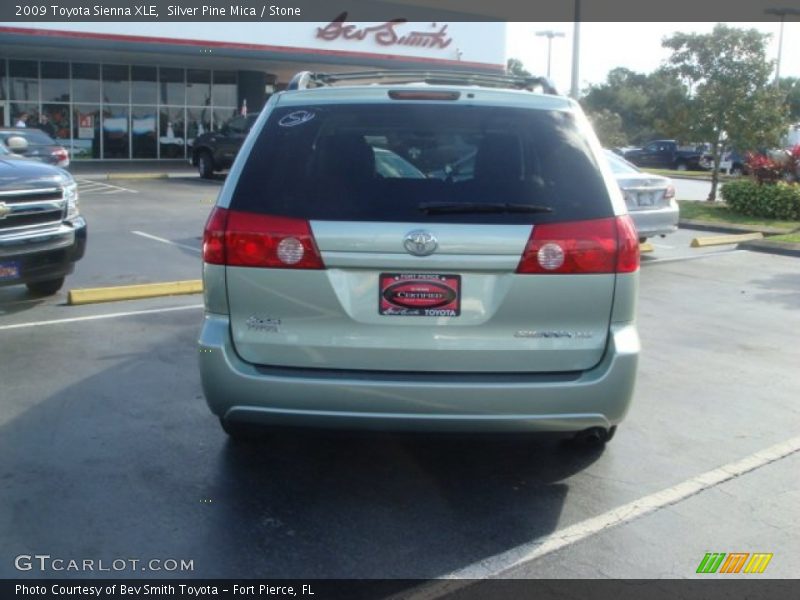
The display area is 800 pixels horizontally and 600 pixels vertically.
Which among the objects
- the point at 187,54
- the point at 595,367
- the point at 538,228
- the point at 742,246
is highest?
the point at 187,54

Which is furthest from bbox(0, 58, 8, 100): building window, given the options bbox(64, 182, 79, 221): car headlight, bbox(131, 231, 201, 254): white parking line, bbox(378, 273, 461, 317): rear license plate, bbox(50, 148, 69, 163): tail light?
bbox(378, 273, 461, 317): rear license plate

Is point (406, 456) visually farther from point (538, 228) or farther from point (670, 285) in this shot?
point (670, 285)

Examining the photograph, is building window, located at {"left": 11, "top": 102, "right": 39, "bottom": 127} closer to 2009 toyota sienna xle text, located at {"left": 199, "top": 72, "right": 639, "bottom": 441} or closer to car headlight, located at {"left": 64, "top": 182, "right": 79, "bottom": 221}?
car headlight, located at {"left": 64, "top": 182, "right": 79, "bottom": 221}

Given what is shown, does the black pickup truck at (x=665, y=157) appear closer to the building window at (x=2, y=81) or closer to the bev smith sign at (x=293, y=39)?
the bev smith sign at (x=293, y=39)

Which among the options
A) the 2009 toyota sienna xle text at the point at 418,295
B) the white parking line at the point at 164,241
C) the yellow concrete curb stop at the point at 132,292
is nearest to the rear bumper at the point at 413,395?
the 2009 toyota sienna xle text at the point at 418,295

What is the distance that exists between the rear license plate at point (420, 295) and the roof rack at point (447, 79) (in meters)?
1.39

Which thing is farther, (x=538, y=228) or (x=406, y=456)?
(x=406, y=456)

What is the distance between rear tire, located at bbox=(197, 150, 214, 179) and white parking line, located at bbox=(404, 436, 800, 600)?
74.8 ft

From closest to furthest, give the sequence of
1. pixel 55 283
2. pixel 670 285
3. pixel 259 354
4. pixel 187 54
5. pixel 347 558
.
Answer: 1. pixel 347 558
2. pixel 259 354
3. pixel 55 283
4. pixel 670 285
5. pixel 187 54

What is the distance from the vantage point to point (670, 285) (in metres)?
11.1

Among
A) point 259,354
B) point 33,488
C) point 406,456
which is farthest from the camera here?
point 406,456

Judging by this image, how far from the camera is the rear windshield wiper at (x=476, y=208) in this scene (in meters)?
4.02

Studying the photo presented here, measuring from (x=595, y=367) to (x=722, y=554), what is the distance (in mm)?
986

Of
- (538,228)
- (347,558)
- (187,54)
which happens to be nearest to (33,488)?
(347,558)
